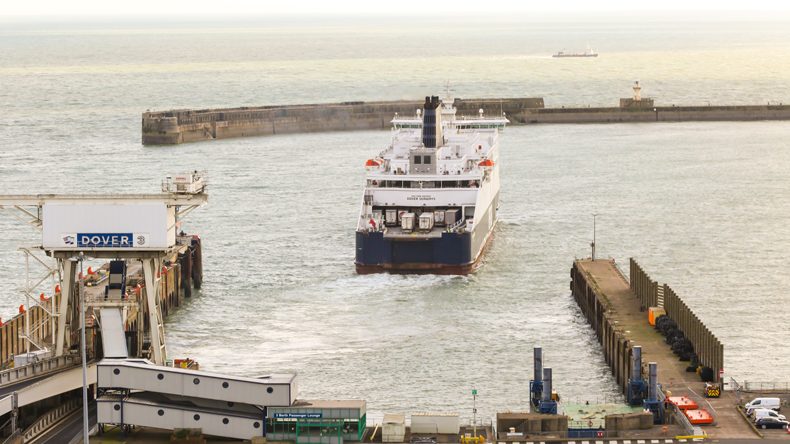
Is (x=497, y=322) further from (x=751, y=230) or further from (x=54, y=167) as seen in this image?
(x=54, y=167)

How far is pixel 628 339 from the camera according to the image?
48.0 meters

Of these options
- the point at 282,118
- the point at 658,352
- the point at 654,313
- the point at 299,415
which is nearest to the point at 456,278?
the point at 654,313

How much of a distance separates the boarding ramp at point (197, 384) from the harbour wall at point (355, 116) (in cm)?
9356

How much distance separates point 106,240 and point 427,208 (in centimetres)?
3025

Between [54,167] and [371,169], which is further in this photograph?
[54,167]

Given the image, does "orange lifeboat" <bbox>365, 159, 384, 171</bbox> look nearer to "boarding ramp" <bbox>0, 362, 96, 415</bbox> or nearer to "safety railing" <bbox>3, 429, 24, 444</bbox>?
"boarding ramp" <bbox>0, 362, 96, 415</bbox>

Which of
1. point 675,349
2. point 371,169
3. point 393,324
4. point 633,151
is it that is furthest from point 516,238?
point 633,151

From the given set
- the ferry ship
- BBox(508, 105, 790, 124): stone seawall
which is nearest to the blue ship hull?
the ferry ship

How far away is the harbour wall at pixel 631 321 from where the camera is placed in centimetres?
4423

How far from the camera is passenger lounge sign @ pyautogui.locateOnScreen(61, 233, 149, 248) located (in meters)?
42.1

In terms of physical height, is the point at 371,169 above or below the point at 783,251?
above

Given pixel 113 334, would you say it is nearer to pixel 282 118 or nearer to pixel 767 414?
pixel 767 414

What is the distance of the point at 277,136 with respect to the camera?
138m

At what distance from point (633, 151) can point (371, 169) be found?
5320 centimetres
